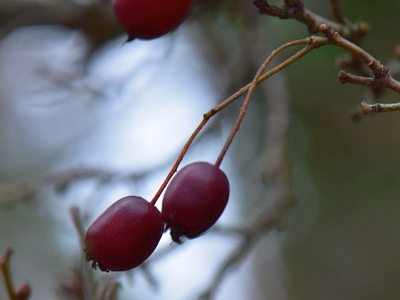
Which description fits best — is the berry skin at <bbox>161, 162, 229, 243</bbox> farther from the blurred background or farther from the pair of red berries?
the blurred background

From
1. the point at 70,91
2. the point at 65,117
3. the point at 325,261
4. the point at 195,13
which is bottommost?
the point at 325,261

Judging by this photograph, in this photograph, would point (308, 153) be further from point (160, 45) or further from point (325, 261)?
point (160, 45)

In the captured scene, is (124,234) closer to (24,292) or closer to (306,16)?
(24,292)

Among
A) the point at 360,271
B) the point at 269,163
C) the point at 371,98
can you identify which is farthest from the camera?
the point at 360,271

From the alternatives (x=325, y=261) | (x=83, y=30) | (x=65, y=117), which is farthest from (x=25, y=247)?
(x=83, y=30)

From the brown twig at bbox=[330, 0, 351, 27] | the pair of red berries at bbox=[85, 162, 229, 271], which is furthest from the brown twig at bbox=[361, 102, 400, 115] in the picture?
the brown twig at bbox=[330, 0, 351, 27]

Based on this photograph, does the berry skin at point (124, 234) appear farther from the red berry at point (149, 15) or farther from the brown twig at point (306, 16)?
the brown twig at point (306, 16)
